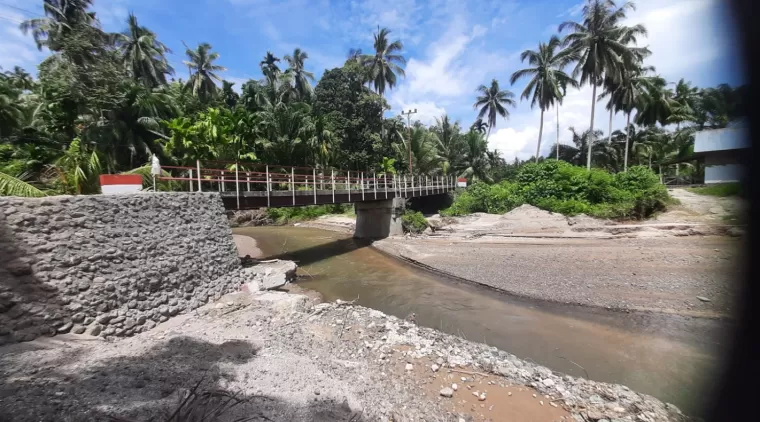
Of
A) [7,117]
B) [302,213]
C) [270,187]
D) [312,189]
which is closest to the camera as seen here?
[270,187]

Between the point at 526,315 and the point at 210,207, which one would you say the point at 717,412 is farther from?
the point at 210,207

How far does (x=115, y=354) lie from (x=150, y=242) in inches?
138

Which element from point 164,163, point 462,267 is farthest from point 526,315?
point 164,163

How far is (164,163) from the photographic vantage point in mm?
20172

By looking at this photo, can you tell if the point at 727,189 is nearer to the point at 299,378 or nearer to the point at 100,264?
the point at 299,378

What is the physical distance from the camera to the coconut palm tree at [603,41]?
83.3ft

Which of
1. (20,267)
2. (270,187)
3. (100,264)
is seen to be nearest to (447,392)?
(100,264)

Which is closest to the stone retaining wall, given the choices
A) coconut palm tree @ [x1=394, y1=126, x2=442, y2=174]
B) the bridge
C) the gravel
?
the bridge

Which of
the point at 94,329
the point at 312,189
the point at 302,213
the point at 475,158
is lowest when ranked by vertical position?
the point at 94,329

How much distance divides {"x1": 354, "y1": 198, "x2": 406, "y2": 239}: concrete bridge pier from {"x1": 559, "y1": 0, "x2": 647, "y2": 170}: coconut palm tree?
68.8 ft

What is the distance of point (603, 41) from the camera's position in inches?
1008

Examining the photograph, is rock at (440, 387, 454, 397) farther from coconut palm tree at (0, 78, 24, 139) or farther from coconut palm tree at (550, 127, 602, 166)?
coconut palm tree at (550, 127, 602, 166)

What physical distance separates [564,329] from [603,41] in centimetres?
2870

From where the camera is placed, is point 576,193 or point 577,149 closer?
point 576,193
